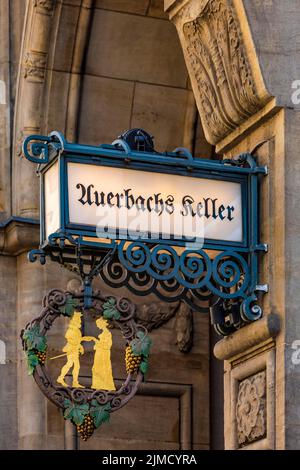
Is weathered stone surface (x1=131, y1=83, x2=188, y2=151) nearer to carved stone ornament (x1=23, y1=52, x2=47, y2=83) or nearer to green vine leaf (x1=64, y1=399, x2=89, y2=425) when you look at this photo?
carved stone ornament (x1=23, y1=52, x2=47, y2=83)

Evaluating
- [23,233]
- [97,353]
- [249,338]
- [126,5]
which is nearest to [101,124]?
[126,5]

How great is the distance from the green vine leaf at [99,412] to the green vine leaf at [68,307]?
1.82 ft

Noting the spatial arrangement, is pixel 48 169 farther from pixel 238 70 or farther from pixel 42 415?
pixel 42 415

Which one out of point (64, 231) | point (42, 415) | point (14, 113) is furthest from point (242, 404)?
point (14, 113)

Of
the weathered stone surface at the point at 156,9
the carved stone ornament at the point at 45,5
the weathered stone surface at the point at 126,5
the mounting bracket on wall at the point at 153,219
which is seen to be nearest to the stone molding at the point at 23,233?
the carved stone ornament at the point at 45,5

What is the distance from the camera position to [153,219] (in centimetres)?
1205

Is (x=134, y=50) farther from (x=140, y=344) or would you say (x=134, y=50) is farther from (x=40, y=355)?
(x=40, y=355)

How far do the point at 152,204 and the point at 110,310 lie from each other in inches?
27.1

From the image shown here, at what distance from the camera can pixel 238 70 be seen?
12.4 meters

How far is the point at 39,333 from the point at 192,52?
86.5 inches

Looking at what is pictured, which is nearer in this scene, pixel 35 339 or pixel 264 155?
pixel 35 339

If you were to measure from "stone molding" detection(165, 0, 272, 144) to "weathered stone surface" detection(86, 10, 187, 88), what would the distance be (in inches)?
129

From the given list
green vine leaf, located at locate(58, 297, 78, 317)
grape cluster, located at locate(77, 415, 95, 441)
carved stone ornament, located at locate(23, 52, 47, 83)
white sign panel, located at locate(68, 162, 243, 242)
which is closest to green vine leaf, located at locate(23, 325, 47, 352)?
green vine leaf, located at locate(58, 297, 78, 317)

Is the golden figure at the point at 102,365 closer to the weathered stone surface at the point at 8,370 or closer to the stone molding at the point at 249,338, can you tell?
the stone molding at the point at 249,338
